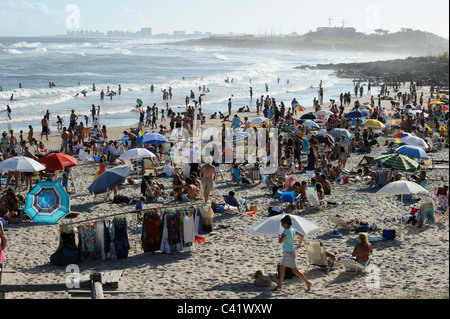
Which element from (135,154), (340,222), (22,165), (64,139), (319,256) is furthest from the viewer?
(64,139)

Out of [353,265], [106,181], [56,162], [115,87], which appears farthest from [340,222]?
[115,87]

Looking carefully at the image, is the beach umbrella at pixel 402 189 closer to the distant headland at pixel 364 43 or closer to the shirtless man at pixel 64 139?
the shirtless man at pixel 64 139

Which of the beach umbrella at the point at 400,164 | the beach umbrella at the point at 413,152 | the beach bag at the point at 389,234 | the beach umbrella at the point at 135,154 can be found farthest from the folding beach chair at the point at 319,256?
the beach umbrella at the point at 135,154

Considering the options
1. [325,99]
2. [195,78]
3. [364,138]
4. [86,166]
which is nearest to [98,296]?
[86,166]

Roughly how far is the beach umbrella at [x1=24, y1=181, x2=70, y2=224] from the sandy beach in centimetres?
35

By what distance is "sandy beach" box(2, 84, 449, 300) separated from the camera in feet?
24.2

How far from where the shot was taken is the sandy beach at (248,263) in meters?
7.39

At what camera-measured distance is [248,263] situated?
877 centimetres

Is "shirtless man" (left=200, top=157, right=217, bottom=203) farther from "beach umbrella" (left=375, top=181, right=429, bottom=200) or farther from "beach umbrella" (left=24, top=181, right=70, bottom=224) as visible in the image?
"beach umbrella" (left=375, top=181, right=429, bottom=200)

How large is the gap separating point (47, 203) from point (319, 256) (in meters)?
5.65

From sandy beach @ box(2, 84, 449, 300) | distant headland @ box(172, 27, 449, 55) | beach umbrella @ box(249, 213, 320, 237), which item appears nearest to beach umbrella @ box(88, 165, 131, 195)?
sandy beach @ box(2, 84, 449, 300)

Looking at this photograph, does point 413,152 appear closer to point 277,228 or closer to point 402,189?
point 402,189

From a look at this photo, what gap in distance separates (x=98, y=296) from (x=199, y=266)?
3032 millimetres

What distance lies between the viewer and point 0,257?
25.8 ft
